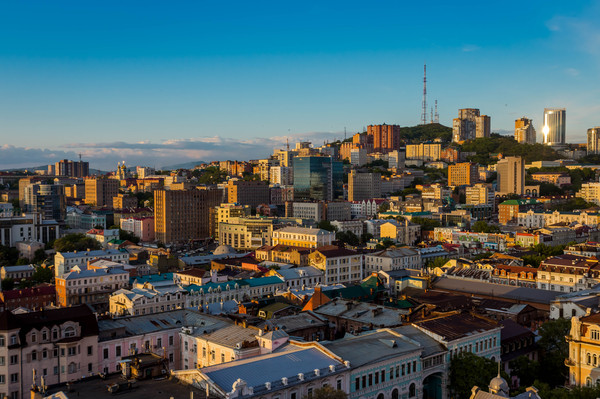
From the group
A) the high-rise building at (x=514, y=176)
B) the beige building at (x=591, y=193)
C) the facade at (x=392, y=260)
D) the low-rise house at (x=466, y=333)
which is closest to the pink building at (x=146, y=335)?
the low-rise house at (x=466, y=333)

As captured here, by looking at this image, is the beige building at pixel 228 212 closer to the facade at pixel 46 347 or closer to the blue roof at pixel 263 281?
the blue roof at pixel 263 281

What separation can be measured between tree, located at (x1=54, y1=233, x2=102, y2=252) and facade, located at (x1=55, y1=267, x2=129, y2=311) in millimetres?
27175

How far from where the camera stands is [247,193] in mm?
155125

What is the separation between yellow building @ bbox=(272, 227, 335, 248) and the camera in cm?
9044

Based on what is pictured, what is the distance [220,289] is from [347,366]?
30.4m

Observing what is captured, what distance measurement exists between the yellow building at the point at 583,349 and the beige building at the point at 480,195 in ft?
406

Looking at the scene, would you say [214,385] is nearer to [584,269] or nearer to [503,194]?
[584,269]

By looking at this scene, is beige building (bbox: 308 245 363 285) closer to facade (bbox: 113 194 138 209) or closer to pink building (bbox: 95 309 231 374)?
pink building (bbox: 95 309 231 374)

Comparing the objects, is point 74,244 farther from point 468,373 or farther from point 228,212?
point 468,373

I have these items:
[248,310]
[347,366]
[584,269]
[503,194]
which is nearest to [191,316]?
[248,310]

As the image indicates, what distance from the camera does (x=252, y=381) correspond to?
24953mm

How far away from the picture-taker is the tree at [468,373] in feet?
108

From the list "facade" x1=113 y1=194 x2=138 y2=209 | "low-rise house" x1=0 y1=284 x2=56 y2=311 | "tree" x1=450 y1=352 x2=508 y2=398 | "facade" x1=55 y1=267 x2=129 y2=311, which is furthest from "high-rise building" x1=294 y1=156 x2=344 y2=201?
"tree" x1=450 y1=352 x2=508 y2=398

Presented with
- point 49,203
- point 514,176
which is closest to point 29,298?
point 49,203
